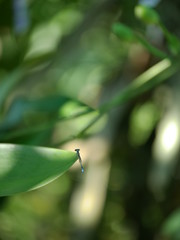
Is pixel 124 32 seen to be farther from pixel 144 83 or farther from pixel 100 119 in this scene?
pixel 100 119

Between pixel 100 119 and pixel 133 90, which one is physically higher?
pixel 100 119

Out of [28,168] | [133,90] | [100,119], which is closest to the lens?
[28,168]

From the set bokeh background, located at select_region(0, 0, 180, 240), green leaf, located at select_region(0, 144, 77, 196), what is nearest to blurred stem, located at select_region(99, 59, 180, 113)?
green leaf, located at select_region(0, 144, 77, 196)

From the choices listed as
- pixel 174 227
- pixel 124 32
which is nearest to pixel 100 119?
pixel 174 227

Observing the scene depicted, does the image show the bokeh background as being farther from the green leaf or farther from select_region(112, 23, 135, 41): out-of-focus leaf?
the green leaf

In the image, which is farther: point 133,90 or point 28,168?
point 133,90

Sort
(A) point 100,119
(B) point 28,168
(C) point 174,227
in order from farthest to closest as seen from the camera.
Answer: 1. (A) point 100,119
2. (C) point 174,227
3. (B) point 28,168

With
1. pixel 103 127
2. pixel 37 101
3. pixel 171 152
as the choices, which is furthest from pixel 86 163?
pixel 37 101
